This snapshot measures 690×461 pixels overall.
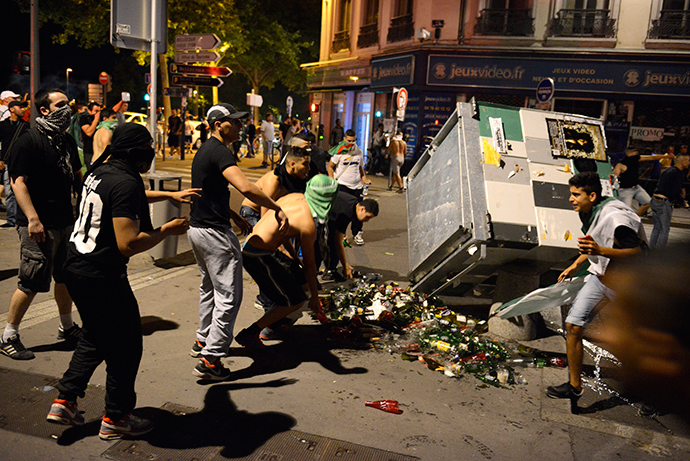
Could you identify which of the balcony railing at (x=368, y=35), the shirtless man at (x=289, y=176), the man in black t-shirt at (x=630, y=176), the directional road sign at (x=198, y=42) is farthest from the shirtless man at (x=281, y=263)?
the balcony railing at (x=368, y=35)

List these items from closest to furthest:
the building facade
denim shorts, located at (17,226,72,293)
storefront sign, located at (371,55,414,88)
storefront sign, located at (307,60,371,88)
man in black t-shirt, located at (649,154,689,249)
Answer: denim shorts, located at (17,226,72,293)
man in black t-shirt, located at (649,154,689,249)
the building facade
storefront sign, located at (371,55,414,88)
storefront sign, located at (307,60,371,88)

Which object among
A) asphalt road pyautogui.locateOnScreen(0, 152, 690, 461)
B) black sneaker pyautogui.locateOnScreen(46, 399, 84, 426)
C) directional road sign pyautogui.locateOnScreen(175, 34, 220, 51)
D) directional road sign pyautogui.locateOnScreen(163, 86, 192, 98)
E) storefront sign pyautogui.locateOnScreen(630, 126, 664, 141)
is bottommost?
asphalt road pyautogui.locateOnScreen(0, 152, 690, 461)

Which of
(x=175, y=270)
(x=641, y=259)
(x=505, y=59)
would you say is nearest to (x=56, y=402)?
(x=641, y=259)

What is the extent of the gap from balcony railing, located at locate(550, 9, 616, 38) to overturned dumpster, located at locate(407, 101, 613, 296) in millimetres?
16269

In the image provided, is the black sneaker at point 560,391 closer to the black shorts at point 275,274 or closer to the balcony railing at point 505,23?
the black shorts at point 275,274

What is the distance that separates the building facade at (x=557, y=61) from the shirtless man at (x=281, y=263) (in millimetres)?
15594

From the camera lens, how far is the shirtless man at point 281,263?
177 inches

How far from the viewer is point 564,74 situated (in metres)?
20.6

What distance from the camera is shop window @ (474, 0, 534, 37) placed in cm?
2080

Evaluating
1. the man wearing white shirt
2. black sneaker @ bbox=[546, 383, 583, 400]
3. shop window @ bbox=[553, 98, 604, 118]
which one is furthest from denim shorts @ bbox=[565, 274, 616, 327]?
the man wearing white shirt

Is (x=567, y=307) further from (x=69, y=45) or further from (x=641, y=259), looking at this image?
(x=69, y=45)

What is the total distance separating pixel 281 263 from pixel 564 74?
1900cm

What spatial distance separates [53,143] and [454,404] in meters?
3.66

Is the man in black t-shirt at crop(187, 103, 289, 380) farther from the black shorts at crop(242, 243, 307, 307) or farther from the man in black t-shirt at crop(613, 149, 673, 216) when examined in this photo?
the man in black t-shirt at crop(613, 149, 673, 216)
